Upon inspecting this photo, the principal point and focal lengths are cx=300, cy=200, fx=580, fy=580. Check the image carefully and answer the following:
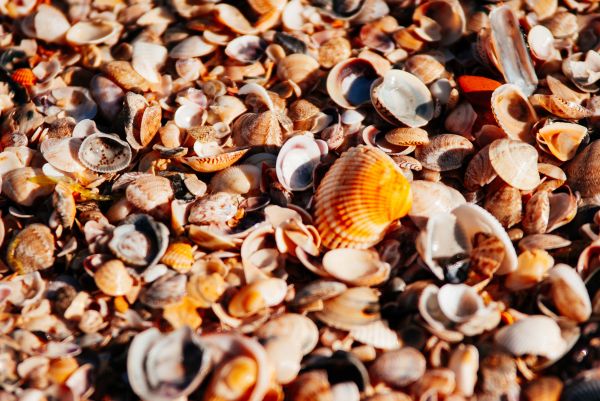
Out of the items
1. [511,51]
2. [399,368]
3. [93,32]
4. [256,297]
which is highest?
[511,51]

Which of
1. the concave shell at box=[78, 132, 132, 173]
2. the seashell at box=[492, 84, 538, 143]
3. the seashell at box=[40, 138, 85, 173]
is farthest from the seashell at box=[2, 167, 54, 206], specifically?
the seashell at box=[492, 84, 538, 143]

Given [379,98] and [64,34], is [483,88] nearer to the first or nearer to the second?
[379,98]

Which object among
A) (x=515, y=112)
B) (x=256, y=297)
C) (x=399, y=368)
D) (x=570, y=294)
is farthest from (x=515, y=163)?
(x=256, y=297)

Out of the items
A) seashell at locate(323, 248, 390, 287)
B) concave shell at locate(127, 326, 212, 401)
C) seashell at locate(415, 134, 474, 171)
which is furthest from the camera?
seashell at locate(415, 134, 474, 171)

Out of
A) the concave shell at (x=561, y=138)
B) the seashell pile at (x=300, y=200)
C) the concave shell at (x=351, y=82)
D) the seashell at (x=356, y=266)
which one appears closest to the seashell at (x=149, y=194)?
the seashell pile at (x=300, y=200)

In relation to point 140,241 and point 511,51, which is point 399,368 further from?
point 511,51

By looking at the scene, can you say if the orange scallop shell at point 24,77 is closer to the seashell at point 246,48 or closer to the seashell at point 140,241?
the seashell at point 246,48

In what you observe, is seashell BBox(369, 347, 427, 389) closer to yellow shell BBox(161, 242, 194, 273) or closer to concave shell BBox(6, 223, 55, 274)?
yellow shell BBox(161, 242, 194, 273)
